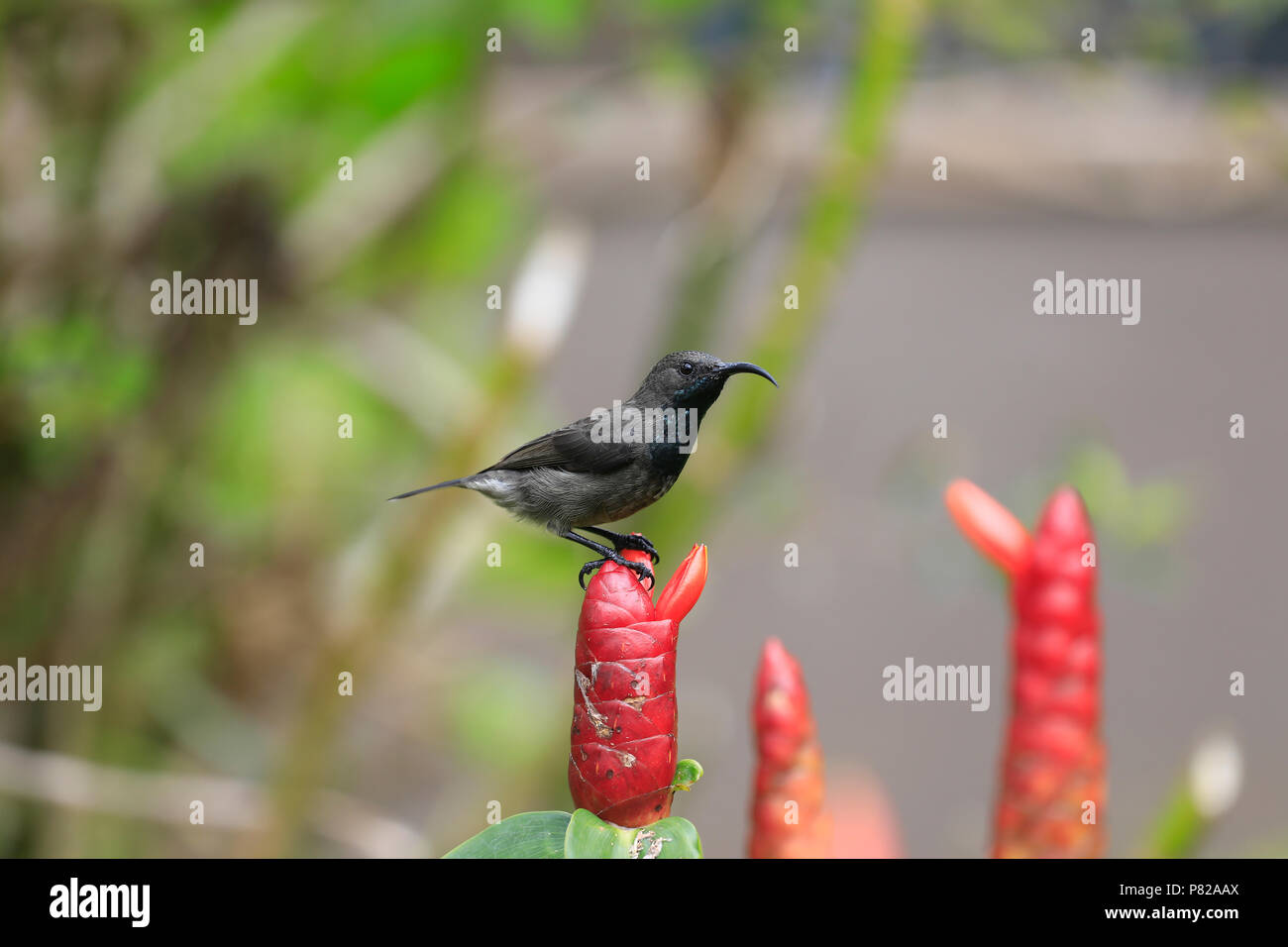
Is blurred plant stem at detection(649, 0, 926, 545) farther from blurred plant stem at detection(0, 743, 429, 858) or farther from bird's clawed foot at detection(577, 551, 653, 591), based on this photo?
bird's clawed foot at detection(577, 551, 653, 591)

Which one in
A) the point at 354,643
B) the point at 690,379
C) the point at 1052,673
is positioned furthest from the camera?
the point at 354,643

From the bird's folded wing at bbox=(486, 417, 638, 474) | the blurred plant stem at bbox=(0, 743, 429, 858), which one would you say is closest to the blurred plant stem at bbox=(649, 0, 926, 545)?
the blurred plant stem at bbox=(0, 743, 429, 858)

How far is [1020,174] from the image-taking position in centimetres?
219

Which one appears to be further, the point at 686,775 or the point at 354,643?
the point at 354,643

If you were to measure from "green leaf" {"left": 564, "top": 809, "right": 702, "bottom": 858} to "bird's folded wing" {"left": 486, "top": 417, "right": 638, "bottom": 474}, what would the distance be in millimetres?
162

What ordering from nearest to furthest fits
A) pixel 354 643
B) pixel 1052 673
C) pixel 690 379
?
pixel 1052 673, pixel 690 379, pixel 354 643

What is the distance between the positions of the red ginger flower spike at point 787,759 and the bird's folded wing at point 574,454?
125 millimetres

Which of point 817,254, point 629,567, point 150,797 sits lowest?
point 150,797

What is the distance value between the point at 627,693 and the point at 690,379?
0.50ft

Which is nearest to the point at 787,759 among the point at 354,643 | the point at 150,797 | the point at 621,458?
the point at 621,458

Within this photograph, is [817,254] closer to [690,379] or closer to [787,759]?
[690,379]

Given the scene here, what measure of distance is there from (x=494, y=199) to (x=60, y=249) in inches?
28.5

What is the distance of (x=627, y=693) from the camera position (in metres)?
0.39

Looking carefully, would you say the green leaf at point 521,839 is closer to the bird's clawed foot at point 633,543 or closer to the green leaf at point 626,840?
the green leaf at point 626,840
